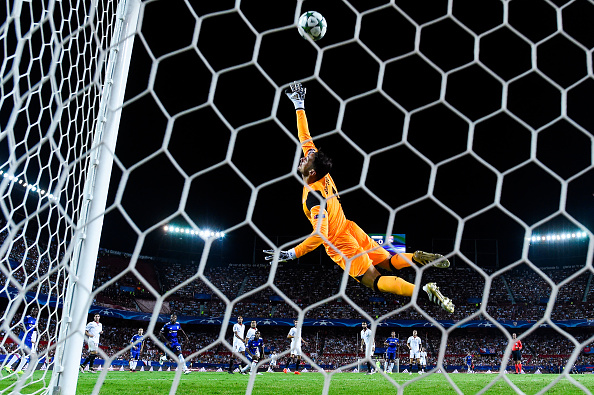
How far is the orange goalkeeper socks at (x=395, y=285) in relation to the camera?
340 cm

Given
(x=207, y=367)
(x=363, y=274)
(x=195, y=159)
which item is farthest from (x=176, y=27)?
(x=207, y=367)

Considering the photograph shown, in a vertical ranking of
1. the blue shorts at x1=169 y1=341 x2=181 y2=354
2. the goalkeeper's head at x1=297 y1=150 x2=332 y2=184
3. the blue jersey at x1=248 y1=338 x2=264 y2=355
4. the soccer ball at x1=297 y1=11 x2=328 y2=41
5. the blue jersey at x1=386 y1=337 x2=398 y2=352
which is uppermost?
the soccer ball at x1=297 y1=11 x2=328 y2=41

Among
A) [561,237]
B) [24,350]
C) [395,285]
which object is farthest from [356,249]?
[561,237]

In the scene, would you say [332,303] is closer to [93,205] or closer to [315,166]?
[315,166]

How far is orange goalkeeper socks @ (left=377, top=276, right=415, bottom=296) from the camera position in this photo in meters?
3.40

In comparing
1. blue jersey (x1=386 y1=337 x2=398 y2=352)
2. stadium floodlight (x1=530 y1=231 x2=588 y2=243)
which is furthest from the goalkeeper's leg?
stadium floodlight (x1=530 y1=231 x2=588 y2=243)

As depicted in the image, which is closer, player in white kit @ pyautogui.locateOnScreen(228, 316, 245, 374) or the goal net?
the goal net

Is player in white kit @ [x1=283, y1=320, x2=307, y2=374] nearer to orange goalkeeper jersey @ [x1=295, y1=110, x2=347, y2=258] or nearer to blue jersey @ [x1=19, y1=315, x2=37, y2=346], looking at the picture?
orange goalkeeper jersey @ [x1=295, y1=110, x2=347, y2=258]

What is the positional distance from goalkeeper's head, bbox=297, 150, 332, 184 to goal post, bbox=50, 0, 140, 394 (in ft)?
4.56

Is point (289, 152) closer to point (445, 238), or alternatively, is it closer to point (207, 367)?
point (207, 367)

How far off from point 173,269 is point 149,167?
27.2 ft

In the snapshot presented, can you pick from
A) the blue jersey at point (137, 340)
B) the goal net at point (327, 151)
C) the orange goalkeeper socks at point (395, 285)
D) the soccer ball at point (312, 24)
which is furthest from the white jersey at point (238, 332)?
the soccer ball at point (312, 24)

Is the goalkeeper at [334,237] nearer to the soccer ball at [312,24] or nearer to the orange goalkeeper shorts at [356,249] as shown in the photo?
the orange goalkeeper shorts at [356,249]

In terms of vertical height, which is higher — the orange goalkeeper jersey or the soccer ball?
the soccer ball
